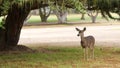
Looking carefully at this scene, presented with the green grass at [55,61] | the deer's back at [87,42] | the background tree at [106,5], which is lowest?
the green grass at [55,61]

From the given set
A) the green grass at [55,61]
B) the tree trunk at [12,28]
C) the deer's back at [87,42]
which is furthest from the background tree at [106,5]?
the tree trunk at [12,28]

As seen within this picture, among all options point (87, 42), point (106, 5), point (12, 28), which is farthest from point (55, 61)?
point (12, 28)

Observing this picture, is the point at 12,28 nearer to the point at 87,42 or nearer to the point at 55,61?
the point at 55,61

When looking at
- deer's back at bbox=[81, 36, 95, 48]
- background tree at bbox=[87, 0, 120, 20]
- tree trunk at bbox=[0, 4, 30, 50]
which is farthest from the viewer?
tree trunk at bbox=[0, 4, 30, 50]

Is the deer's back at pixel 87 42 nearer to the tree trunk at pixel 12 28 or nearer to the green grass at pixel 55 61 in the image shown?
the green grass at pixel 55 61

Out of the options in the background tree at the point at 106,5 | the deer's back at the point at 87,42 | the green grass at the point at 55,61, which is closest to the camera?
the green grass at the point at 55,61

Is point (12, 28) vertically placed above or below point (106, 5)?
below

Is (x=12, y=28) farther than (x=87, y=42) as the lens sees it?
Yes

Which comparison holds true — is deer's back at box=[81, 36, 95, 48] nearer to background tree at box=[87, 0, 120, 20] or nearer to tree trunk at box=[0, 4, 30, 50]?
background tree at box=[87, 0, 120, 20]

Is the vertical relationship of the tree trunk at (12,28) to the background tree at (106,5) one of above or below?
below

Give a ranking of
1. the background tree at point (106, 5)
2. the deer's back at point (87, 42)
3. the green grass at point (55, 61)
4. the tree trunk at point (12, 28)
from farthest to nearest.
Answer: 1. the tree trunk at point (12, 28)
2. the background tree at point (106, 5)
3. the deer's back at point (87, 42)
4. the green grass at point (55, 61)

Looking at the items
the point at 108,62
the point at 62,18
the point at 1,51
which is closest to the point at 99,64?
the point at 108,62

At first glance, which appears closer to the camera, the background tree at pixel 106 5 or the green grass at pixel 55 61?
the green grass at pixel 55 61

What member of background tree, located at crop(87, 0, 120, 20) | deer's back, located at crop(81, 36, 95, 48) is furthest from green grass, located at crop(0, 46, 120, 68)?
background tree, located at crop(87, 0, 120, 20)
